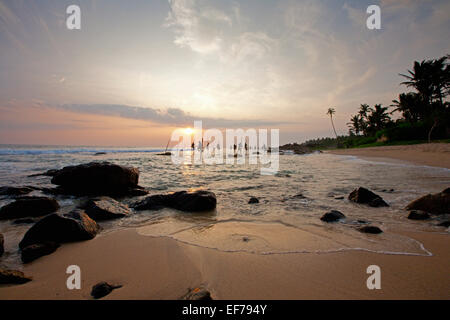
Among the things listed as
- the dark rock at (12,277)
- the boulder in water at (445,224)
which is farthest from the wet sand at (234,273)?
the boulder in water at (445,224)

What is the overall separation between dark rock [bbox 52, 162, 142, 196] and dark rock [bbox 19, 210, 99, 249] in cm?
436

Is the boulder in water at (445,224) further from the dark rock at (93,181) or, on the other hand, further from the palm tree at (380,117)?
the palm tree at (380,117)

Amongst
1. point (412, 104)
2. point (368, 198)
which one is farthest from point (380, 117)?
point (368, 198)

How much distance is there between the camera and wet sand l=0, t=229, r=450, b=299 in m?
2.09

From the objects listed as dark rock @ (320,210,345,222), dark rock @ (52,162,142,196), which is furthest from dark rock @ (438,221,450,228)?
dark rock @ (52,162,142,196)

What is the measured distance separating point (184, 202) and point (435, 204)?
20.0ft

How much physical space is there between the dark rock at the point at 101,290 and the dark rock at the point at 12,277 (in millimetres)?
955

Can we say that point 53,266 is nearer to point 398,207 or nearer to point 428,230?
point 428,230

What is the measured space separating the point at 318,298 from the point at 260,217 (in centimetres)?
279

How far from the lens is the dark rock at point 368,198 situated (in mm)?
5409

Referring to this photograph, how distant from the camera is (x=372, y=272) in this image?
2.44 metres

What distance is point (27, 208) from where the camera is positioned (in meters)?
5.17

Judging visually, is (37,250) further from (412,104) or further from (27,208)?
(412,104)
